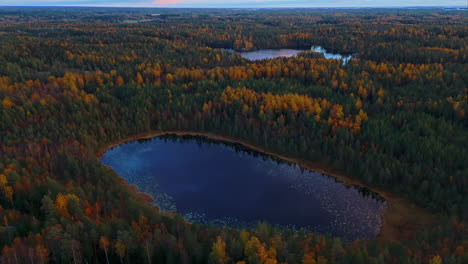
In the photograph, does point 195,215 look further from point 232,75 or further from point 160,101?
point 232,75

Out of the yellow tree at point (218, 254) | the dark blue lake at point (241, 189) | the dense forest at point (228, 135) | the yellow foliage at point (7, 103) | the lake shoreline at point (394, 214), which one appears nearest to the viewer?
the yellow tree at point (218, 254)

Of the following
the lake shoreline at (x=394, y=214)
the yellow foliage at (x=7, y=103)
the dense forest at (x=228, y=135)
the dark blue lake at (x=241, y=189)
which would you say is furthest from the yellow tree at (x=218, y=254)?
the yellow foliage at (x=7, y=103)

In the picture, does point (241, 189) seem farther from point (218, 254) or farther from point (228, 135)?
point (218, 254)

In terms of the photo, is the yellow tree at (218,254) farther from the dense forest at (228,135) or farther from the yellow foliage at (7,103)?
the yellow foliage at (7,103)

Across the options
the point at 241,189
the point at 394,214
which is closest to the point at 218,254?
the point at 241,189

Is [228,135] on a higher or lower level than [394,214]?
higher

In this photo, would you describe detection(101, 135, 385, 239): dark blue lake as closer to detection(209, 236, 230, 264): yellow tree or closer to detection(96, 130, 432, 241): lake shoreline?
detection(96, 130, 432, 241): lake shoreline
